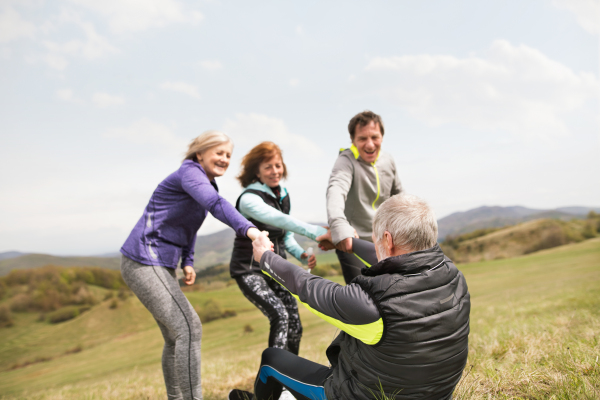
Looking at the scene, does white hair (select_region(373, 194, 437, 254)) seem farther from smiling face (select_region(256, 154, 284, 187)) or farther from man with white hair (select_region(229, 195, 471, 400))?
smiling face (select_region(256, 154, 284, 187))

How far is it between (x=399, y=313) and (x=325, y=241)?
62.8 inches

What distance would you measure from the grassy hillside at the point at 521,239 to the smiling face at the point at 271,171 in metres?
45.1

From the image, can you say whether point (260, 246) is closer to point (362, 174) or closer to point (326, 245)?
→ point (326, 245)

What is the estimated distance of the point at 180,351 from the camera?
231cm

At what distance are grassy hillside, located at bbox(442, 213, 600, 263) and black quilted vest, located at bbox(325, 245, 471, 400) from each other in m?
46.2

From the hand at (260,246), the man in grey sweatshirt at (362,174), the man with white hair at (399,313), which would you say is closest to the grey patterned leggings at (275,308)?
the man in grey sweatshirt at (362,174)

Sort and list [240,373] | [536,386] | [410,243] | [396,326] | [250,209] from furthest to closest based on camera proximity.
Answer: [240,373]
[250,209]
[536,386]
[410,243]
[396,326]

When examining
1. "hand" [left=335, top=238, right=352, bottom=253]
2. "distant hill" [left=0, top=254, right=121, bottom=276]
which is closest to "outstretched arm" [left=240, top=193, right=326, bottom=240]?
"hand" [left=335, top=238, right=352, bottom=253]

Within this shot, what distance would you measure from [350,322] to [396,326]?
0.64 feet

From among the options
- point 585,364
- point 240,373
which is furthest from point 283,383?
point 240,373

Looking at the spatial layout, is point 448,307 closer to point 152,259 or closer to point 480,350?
point 152,259

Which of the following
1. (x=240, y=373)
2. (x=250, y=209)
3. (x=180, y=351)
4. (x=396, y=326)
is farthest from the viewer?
(x=240, y=373)

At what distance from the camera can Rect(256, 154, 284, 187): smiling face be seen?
325 cm

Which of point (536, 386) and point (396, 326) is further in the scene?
point (536, 386)
